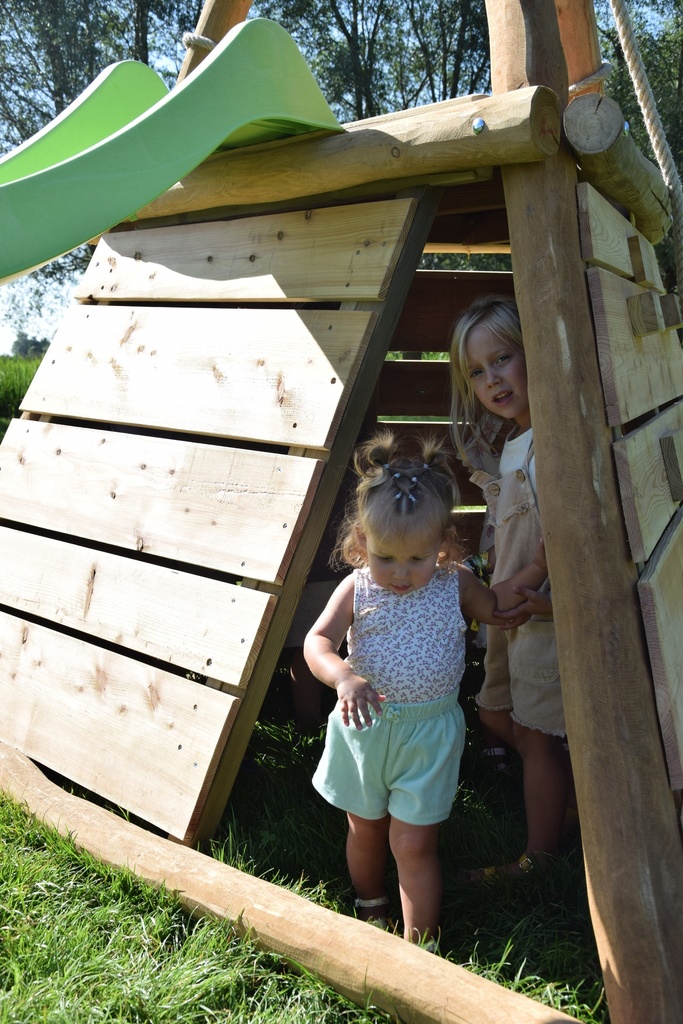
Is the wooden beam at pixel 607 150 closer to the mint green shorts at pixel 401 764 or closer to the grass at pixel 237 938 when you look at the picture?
the mint green shorts at pixel 401 764

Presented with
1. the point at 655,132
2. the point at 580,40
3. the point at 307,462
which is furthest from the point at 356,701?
the point at 580,40

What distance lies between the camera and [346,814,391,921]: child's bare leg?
87.1 inches

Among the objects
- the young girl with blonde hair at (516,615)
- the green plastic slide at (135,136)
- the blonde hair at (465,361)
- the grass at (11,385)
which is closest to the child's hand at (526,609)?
the young girl with blonde hair at (516,615)

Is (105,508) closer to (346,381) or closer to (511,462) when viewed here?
(346,381)

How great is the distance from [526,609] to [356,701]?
55 cm

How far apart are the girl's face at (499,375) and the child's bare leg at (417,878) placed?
3.65 feet

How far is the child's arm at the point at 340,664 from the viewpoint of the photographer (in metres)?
1.95

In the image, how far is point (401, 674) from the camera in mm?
2170

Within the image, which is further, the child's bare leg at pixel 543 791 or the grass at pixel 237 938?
the child's bare leg at pixel 543 791

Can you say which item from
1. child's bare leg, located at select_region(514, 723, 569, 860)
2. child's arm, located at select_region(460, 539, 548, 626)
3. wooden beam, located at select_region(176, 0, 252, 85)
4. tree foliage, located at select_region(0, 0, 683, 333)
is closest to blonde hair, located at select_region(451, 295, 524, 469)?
child's arm, located at select_region(460, 539, 548, 626)

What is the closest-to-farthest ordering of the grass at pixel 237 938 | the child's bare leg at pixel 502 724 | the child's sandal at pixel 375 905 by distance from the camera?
the grass at pixel 237 938, the child's sandal at pixel 375 905, the child's bare leg at pixel 502 724

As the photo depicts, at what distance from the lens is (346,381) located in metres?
2.41

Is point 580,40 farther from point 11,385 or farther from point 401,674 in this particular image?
point 11,385

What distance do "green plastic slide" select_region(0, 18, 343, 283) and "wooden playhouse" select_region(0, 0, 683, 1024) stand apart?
21cm
